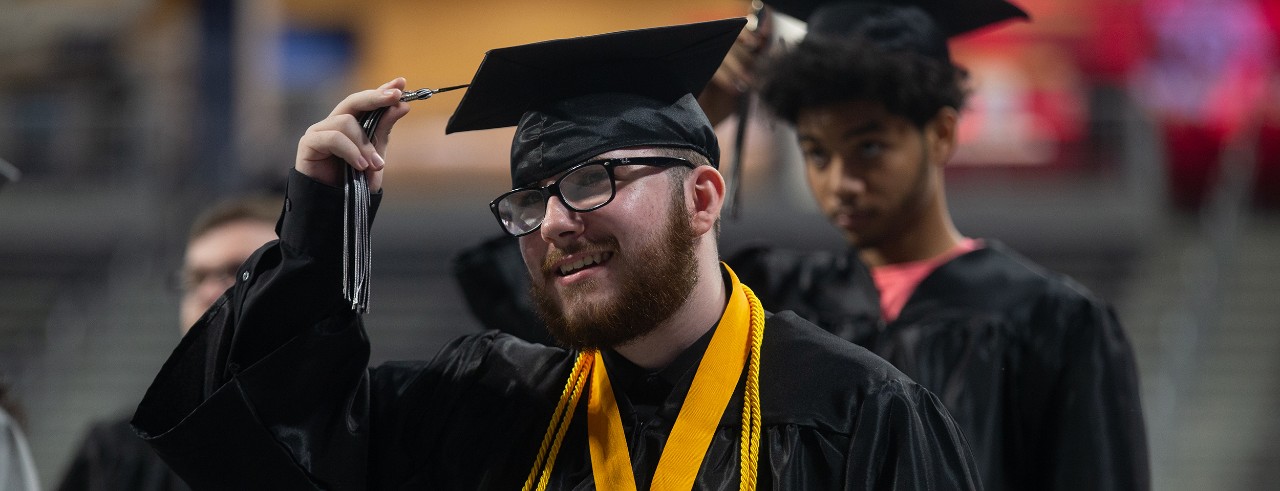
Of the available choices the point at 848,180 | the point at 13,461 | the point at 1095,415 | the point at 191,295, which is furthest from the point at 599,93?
the point at 191,295

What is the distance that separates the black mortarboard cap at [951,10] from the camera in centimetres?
309

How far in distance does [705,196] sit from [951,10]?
1.27 m

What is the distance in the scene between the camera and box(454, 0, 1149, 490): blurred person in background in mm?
2729

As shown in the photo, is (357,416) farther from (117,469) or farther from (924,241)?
(117,469)

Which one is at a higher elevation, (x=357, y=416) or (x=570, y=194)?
(x=570, y=194)

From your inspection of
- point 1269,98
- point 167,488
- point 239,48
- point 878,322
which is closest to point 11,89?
point 239,48

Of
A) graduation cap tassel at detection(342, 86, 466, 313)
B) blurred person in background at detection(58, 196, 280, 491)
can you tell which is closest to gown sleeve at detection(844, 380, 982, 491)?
graduation cap tassel at detection(342, 86, 466, 313)

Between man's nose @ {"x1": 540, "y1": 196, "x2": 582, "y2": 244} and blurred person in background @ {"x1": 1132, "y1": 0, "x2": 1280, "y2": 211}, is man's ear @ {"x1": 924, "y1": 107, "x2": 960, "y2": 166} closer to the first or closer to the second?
man's nose @ {"x1": 540, "y1": 196, "x2": 582, "y2": 244}

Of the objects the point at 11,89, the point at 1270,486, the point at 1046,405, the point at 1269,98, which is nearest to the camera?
the point at 1046,405

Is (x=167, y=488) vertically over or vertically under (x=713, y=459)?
under

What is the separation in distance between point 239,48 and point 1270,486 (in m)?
6.97

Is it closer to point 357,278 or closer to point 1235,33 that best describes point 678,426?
point 357,278

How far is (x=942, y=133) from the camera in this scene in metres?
3.07

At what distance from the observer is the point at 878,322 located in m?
2.82
